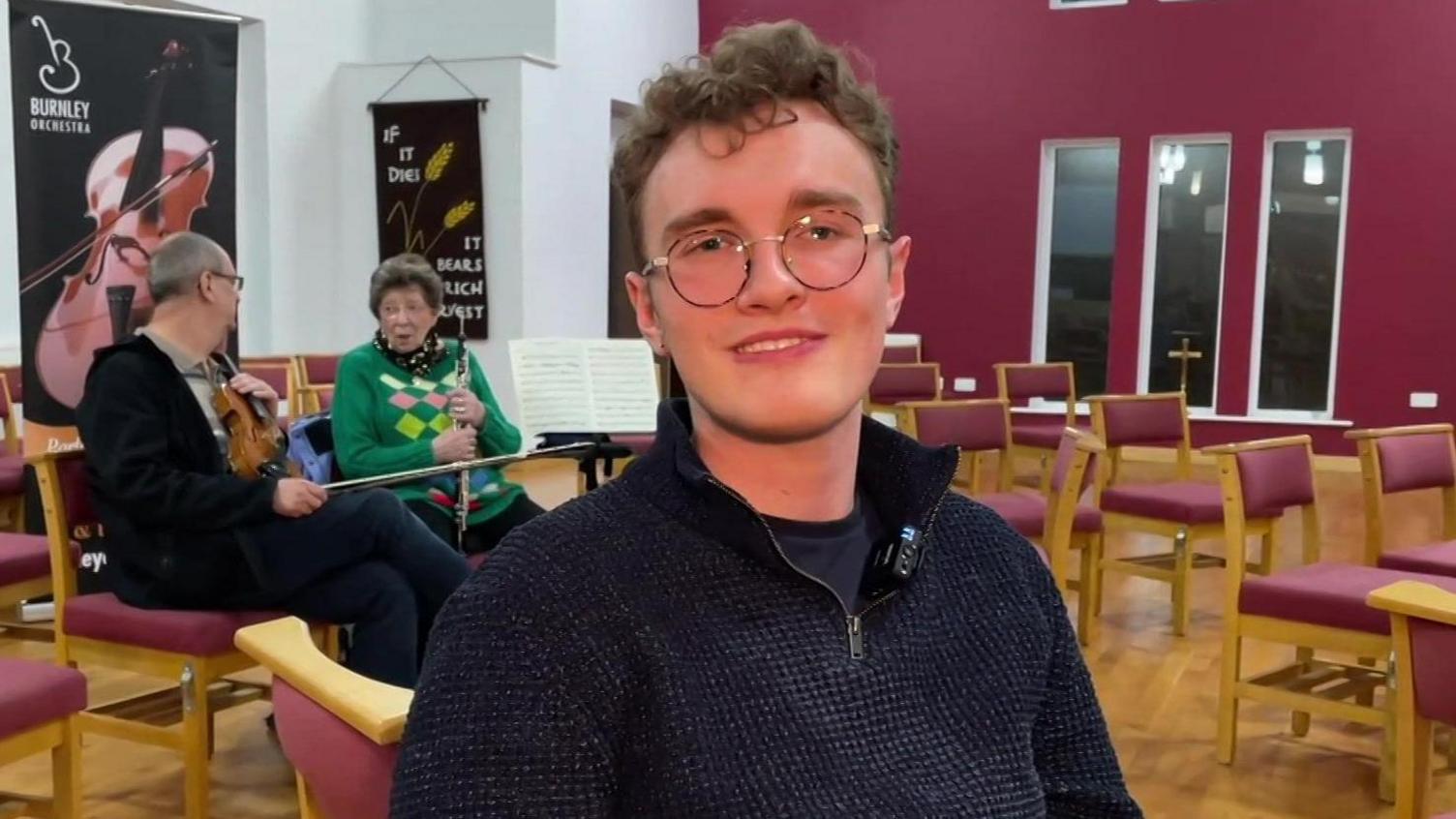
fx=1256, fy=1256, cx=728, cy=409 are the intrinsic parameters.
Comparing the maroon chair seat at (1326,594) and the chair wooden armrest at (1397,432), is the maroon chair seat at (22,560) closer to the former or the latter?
the maroon chair seat at (1326,594)

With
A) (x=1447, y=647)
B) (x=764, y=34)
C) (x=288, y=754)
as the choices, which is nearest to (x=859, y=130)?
(x=764, y=34)

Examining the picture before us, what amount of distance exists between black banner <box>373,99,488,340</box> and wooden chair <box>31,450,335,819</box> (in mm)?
4441

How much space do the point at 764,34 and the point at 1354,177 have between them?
27.4 feet

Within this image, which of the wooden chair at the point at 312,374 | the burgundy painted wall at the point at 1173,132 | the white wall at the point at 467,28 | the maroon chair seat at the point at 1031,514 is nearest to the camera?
the maroon chair seat at the point at 1031,514

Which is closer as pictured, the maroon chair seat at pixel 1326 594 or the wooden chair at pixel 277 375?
the maroon chair seat at pixel 1326 594

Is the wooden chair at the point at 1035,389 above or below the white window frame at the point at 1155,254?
below

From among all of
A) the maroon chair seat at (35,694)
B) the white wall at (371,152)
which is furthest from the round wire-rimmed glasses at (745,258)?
the white wall at (371,152)

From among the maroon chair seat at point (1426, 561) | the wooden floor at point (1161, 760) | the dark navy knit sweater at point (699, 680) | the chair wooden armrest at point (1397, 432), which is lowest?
the wooden floor at point (1161, 760)

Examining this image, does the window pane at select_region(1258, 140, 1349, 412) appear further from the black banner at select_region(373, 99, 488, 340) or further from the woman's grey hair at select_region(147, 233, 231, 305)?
the woman's grey hair at select_region(147, 233, 231, 305)

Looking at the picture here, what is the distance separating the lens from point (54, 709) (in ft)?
7.41

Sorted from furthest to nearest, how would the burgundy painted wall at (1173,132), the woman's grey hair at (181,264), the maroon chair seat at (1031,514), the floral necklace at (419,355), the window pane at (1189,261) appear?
the window pane at (1189,261)
the burgundy painted wall at (1173,132)
the maroon chair seat at (1031,514)
the floral necklace at (419,355)
the woman's grey hair at (181,264)

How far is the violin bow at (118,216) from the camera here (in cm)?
400

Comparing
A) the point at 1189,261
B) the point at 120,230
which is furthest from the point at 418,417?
the point at 1189,261

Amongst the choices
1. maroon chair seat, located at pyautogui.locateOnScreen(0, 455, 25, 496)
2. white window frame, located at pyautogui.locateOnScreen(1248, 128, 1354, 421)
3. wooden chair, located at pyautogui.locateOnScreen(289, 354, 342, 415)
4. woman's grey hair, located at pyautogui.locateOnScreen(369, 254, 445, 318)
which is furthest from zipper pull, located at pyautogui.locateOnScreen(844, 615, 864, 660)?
white window frame, located at pyautogui.locateOnScreen(1248, 128, 1354, 421)
